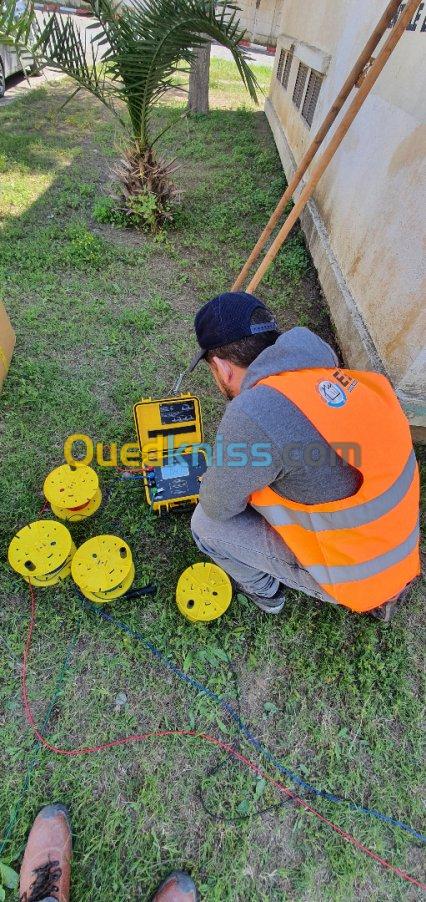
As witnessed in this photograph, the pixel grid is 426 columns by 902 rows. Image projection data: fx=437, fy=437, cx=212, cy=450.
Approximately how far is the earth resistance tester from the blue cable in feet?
2.12

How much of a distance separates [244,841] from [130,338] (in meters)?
3.23

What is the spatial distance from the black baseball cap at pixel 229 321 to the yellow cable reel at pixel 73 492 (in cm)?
117

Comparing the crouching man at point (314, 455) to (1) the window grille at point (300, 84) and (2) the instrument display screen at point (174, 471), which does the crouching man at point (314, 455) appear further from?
(1) the window grille at point (300, 84)

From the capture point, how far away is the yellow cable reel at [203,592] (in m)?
2.16

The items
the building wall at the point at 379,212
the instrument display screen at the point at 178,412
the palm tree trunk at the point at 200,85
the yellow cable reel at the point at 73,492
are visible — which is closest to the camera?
the yellow cable reel at the point at 73,492

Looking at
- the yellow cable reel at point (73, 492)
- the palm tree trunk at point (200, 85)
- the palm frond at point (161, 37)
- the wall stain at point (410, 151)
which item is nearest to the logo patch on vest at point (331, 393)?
the yellow cable reel at point (73, 492)

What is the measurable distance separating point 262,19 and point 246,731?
71.8 feet

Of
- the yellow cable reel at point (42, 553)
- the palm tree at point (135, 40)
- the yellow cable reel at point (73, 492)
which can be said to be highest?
the palm tree at point (135, 40)

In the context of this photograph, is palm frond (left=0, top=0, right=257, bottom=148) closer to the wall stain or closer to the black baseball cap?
the wall stain

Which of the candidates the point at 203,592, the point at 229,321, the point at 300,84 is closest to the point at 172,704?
the point at 203,592

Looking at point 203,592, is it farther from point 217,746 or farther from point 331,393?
point 331,393

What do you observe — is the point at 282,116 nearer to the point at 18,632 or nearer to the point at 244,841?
the point at 18,632

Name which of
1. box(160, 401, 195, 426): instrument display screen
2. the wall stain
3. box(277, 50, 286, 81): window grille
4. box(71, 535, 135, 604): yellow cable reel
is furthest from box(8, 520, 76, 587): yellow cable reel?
box(277, 50, 286, 81): window grille

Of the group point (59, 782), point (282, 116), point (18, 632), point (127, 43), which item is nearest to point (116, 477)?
point (18, 632)
